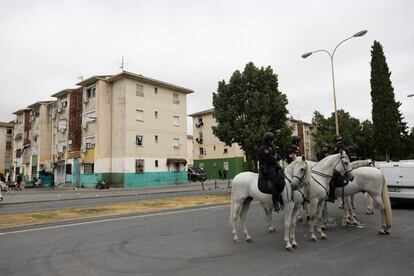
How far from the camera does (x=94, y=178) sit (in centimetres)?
3888

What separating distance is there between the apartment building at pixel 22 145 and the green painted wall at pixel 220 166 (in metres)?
29.2

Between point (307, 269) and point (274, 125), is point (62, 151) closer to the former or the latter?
point (274, 125)

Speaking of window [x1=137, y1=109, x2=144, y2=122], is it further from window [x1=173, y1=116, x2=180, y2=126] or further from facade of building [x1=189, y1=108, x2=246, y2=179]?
facade of building [x1=189, y1=108, x2=246, y2=179]

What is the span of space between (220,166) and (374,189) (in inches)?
1884

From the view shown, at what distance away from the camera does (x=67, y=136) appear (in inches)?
1756

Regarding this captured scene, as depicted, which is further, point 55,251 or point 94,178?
point 94,178

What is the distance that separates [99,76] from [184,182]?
672 inches

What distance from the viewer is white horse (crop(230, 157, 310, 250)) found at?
7.29 metres

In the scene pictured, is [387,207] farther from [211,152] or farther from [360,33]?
[211,152]

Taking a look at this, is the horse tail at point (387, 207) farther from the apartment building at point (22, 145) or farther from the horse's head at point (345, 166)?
the apartment building at point (22, 145)

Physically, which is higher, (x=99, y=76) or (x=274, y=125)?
(x=99, y=76)

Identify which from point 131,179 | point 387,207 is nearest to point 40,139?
point 131,179

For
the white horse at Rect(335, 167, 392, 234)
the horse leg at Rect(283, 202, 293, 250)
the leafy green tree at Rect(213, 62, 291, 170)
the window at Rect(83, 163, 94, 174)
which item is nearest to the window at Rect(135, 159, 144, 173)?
the window at Rect(83, 163, 94, 174)

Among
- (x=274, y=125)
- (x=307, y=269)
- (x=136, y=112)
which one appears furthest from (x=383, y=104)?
(x=307, y=269)
